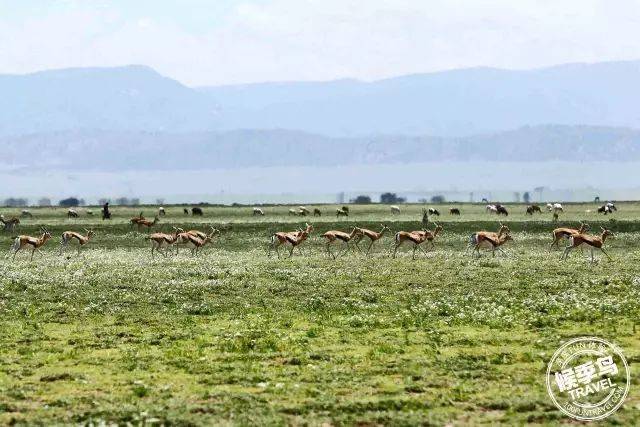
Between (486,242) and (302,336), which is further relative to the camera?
(486,242)

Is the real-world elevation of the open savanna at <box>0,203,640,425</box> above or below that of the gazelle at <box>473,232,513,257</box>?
below

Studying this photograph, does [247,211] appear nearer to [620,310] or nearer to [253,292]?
[253,292]

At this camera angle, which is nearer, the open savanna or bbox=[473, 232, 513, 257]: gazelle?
the open savanna

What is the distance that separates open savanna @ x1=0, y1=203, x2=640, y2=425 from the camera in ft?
49.7

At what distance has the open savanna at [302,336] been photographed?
1516cm

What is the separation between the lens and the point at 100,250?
54.1 metres

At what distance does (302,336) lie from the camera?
2209cm

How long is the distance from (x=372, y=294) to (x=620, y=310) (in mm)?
8195

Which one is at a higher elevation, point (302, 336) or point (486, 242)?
point (486, 242)

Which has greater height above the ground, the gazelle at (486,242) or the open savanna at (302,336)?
the gazelle at (486,242)

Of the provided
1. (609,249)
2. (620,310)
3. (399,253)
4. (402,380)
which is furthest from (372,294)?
(609,249)

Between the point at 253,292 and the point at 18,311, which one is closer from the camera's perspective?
the point at 18,311

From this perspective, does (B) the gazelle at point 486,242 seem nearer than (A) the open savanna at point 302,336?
No

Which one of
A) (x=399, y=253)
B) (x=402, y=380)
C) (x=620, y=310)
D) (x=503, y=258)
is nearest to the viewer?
(x=402, y=380)
